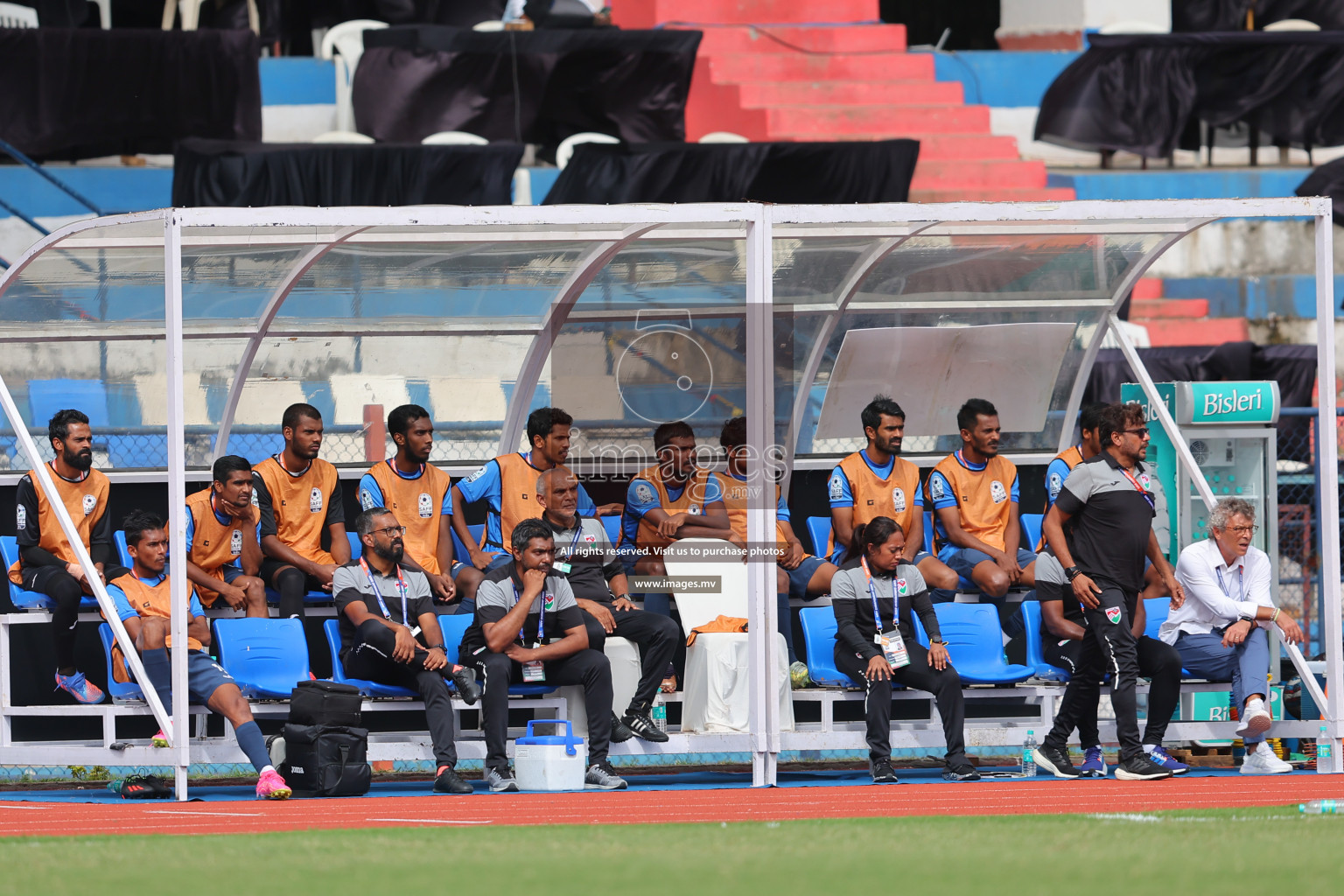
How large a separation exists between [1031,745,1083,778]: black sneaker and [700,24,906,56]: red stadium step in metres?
11.3

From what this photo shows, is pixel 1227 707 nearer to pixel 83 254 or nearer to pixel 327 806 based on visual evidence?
pixel 327 806

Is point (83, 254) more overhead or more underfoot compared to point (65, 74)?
more underfoot

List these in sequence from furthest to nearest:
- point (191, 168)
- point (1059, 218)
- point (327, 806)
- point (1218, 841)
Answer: point (191, 168), point (1059, 218), point (327, 806), point (1218, 841)

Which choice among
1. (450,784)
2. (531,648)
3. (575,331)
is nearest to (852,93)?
(575,331)

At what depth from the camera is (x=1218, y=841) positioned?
694 centimetres

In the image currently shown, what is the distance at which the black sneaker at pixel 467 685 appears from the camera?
9414mm

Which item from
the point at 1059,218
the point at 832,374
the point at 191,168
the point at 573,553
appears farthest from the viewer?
the point at 191,168

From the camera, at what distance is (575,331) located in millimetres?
11328

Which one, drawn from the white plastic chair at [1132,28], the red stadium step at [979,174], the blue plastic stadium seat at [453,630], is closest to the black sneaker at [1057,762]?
the blue plastic stadium seat at [453,630]

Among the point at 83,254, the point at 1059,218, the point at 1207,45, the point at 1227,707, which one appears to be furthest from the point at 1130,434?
the point at 1207,45

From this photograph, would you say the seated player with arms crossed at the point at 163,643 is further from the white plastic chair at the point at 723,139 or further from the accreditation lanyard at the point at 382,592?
the white plastic chair at the point at 723,139

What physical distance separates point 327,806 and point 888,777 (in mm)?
2804

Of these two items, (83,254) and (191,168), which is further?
(191,168)

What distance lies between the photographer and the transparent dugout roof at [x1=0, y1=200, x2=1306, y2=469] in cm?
1037
